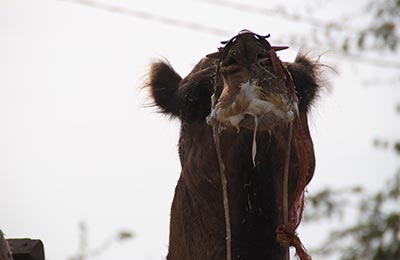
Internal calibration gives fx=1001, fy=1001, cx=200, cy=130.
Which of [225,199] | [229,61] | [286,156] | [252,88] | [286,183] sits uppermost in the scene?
[229,61]

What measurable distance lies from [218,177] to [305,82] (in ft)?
2.64

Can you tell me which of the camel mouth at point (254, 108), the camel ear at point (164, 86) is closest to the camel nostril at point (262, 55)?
the camel mouth at point (254, 108)

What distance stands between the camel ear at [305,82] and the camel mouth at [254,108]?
30.8 inches

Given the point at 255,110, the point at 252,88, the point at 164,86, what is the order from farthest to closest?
the point at 164,86
the point at 252,88
the point at 255,110

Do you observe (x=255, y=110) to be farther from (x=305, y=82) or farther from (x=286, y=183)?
(x=305, y=82)

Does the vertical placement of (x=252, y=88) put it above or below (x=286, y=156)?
above

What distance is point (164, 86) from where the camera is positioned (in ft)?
20.9

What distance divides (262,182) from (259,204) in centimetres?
12

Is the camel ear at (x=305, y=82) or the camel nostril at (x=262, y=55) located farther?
the camel ear at (x=305, y=82)

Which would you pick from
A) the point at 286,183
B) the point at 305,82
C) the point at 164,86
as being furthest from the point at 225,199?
the point at 164,86

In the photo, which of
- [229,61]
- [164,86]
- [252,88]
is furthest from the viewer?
[164,86]

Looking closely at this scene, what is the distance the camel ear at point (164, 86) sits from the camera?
6211 millimetres

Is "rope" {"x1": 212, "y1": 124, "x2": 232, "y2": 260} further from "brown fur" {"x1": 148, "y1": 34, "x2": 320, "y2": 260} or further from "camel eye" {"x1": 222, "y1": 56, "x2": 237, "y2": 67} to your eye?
"camel eye" {"x1": 222, "y1": 56, "x2": 237, "y2": 67}

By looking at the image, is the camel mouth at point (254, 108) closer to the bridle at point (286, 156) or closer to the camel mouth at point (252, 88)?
the camel mouth at point (252, 88)
